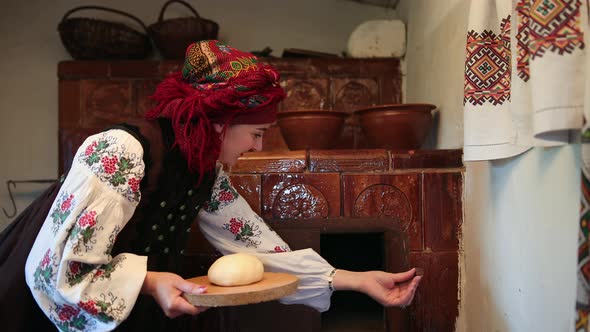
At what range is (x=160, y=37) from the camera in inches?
102

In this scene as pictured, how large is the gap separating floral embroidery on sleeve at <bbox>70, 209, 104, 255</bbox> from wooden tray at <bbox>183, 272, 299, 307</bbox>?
208 mm

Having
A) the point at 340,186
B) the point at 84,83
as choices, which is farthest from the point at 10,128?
the point at 340,186

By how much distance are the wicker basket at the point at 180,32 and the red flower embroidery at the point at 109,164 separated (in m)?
1.63

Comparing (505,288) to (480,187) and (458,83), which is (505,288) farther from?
(458,83)

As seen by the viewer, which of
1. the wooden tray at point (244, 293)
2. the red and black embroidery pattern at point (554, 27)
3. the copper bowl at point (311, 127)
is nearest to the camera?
the red and black embroidery pattern at point (554, 27)

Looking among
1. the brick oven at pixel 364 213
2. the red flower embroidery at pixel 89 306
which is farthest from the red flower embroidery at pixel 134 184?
the brick oven at pixel 364 213

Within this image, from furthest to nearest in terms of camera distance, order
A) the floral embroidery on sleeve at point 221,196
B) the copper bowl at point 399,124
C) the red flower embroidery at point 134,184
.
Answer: the copper bowl at point 399,124
the floral embroidery on sleeve at point 221,196
the red flower embroidery at point 134,184

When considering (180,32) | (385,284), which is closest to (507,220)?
(385,284)

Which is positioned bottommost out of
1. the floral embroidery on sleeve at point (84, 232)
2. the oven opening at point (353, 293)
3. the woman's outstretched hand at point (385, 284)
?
the oven opening at point (353, 293)

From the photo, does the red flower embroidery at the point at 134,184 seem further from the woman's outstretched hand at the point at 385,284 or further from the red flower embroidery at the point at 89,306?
the woman's outstretched hand at the point at 385,284

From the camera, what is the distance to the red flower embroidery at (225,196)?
148 centimetres

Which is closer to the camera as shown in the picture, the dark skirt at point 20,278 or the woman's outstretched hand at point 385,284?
the dark skirt at point 20,278

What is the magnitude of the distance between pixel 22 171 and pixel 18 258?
2038 millimetres

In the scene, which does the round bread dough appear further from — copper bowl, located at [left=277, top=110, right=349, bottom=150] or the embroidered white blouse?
copper bowl, located at [left=277, top=110, right=349, bottom=150]
